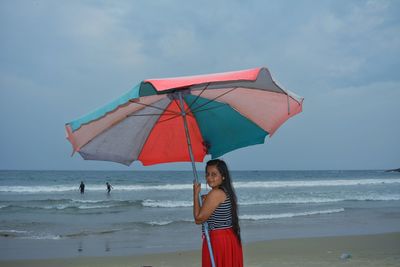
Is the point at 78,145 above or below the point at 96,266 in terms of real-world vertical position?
above

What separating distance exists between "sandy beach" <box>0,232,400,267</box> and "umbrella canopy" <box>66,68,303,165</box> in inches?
172

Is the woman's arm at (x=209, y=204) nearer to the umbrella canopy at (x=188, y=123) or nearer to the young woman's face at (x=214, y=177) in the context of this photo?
the young woman's face at (x=214, y=177)

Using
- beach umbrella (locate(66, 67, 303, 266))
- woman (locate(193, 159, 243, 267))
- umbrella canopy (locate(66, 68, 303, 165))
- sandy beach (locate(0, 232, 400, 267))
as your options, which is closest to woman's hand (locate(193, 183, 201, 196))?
woman (locate(193, 159, 243, 267))

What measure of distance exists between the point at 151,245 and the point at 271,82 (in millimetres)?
8207

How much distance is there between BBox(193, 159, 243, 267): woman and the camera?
357 centimetres

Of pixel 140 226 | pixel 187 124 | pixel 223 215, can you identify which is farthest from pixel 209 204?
pixel 140 226

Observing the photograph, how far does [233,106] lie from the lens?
4.13m

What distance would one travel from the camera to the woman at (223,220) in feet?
11.7

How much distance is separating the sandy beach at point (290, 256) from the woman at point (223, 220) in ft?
15.4

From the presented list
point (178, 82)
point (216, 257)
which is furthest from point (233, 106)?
point (216, 257)

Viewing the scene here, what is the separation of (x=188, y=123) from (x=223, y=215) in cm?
114

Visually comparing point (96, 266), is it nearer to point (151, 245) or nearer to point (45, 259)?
point (45, 259)

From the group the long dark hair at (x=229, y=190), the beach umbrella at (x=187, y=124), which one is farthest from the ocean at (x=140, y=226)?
the long dark hair at (x=229, y=190)

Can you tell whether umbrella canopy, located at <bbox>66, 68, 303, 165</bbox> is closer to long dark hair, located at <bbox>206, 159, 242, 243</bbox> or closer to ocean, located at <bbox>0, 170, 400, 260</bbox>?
long dark hair, located at <bbox>206, 159, 242, 243</bbox>
